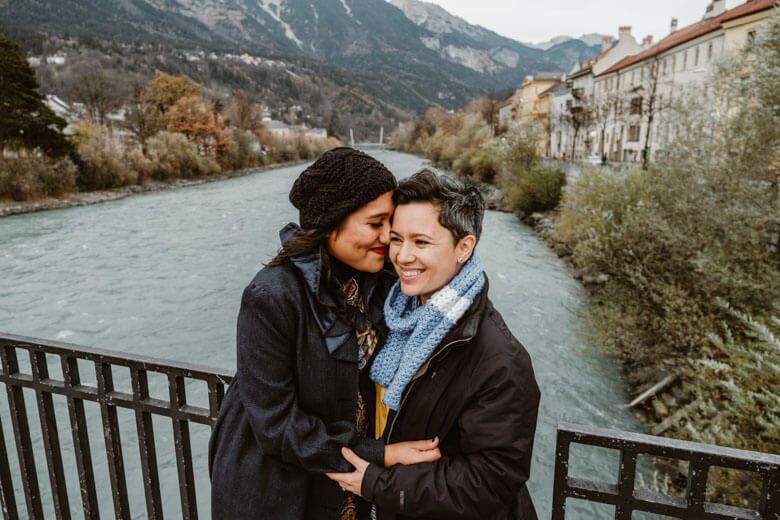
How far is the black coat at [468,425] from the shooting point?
133 centimetres

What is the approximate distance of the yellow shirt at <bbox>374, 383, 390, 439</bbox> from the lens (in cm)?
159

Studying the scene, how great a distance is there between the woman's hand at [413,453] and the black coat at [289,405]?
0.03m

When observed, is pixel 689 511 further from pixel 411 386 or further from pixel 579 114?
pixel 579 114

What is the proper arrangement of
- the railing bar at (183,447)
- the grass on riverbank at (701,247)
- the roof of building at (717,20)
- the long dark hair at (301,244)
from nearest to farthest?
the long dark hair at (301,244) → the railing bar at (183,447) → the grass on riverbank at (701,247) → the roof of building at (717,20)

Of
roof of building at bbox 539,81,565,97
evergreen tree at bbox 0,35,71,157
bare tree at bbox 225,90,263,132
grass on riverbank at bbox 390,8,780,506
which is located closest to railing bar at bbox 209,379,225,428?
grass on riverbank at bbox 390,8,780,506

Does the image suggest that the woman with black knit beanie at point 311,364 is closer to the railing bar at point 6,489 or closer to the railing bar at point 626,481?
the railing bar at point 626,481

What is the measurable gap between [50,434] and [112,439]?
37cm

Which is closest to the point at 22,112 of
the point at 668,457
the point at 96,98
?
the point at 96,98

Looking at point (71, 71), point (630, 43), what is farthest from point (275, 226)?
point (71, 71)

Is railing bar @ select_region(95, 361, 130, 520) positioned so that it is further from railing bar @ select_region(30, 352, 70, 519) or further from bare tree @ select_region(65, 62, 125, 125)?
bare tree @ select_region(65, 62, 125, 125)

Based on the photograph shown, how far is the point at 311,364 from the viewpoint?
1.48m

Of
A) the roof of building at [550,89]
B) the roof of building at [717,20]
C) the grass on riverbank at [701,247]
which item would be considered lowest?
the grass on riverbank at [701,247]

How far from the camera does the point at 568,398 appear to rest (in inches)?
329

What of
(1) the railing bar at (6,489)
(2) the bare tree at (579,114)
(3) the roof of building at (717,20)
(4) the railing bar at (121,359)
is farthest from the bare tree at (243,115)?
(4) the railing bar at (121,359)
